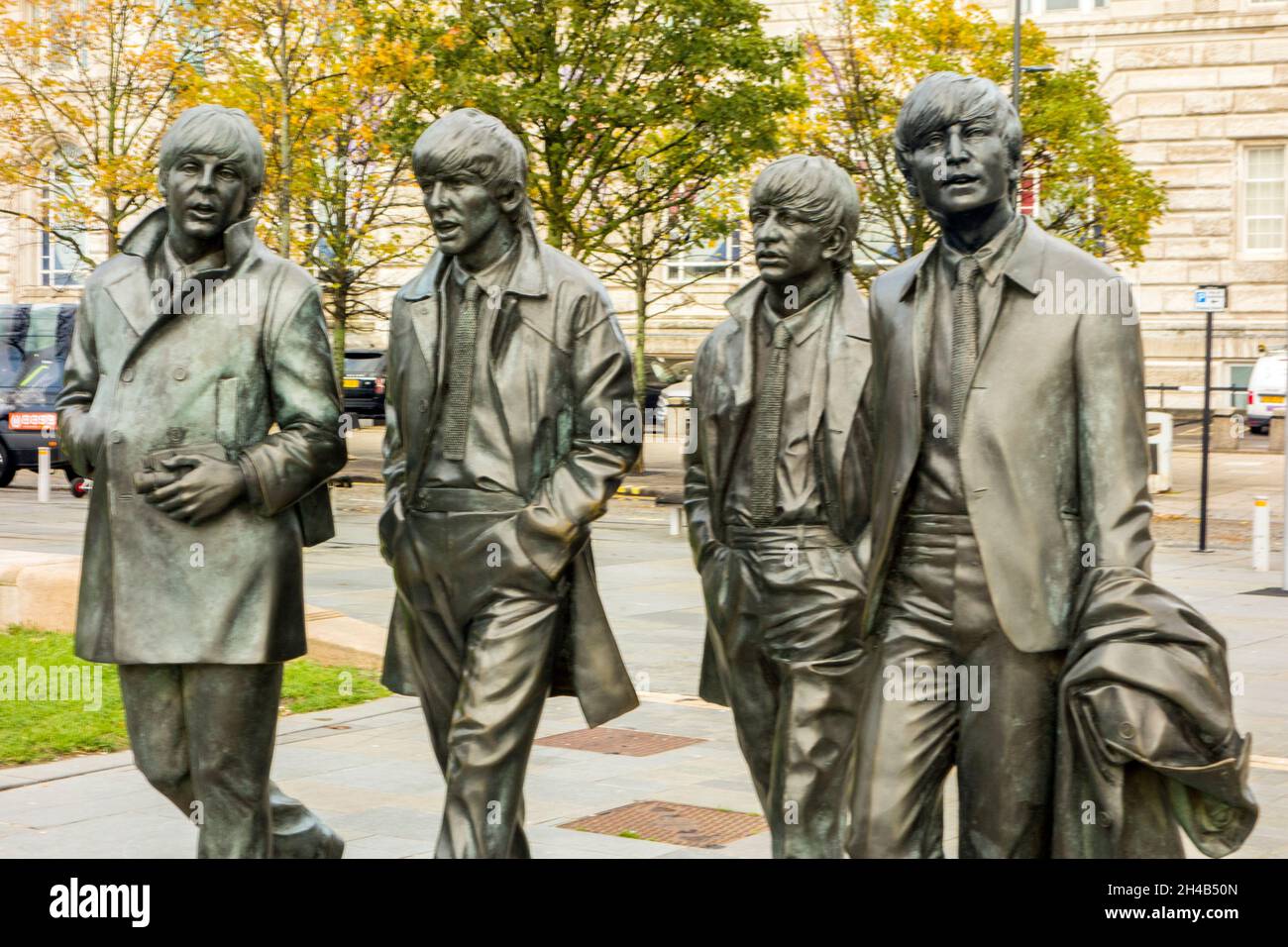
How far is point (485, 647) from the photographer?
5.25 m

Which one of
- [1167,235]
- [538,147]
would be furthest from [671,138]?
[1167,235]

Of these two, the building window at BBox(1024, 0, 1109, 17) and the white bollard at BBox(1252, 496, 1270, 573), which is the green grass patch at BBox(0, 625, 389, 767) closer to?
the white bollard at BBox(1252, 496, 1270, 573)

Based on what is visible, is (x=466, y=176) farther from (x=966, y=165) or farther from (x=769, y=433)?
(x=966, y=165)

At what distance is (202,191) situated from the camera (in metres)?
5.26

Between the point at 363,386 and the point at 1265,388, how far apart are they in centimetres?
1766

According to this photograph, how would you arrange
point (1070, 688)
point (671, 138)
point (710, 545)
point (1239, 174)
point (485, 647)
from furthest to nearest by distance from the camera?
1. point (1239, 174)
2. point (671, 138)
3. point (710, 545)
4. point (485, 647)
5. point (1070, 688)

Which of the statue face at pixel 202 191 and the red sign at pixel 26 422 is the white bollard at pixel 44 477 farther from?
the statue face at pixel 202 191

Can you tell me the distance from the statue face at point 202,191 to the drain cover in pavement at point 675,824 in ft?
10.1

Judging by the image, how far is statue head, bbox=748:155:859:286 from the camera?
5.58 m

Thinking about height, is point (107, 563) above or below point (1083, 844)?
above

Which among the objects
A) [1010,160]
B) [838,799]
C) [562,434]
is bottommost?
[838,799]

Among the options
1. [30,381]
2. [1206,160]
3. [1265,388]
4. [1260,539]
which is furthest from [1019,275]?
[1206,160]

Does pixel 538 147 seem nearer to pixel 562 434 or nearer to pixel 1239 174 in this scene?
pixel 1239 174

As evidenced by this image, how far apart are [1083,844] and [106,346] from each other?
3.14m
